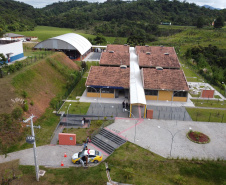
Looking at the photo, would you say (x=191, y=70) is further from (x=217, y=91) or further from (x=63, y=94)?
(x=63, y=94)

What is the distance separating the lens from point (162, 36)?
348ft

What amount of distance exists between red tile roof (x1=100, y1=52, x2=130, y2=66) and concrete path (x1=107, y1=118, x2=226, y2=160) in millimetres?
22043

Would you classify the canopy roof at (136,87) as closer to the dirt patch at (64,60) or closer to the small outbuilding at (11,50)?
the dirt patch at (64,60)

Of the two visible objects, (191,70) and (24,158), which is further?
(191,70)

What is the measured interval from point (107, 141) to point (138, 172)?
6.46 meters

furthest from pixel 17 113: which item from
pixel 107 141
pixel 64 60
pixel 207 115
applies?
pixel 207 115

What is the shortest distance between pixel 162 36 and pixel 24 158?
9587cm

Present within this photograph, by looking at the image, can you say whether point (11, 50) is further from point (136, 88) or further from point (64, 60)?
point (136, 88)

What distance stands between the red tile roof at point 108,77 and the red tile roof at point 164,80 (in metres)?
3.87

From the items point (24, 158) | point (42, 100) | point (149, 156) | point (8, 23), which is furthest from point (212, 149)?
point (8, 23)

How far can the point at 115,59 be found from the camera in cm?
5203

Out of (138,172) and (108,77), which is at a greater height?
(108,77)

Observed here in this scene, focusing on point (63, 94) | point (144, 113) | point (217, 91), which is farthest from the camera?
point (217, 91)

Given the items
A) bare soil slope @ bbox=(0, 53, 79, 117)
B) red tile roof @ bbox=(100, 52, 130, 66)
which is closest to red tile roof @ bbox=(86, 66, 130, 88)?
bare soil slope @ bbox=(0, 53, 79, 117)
